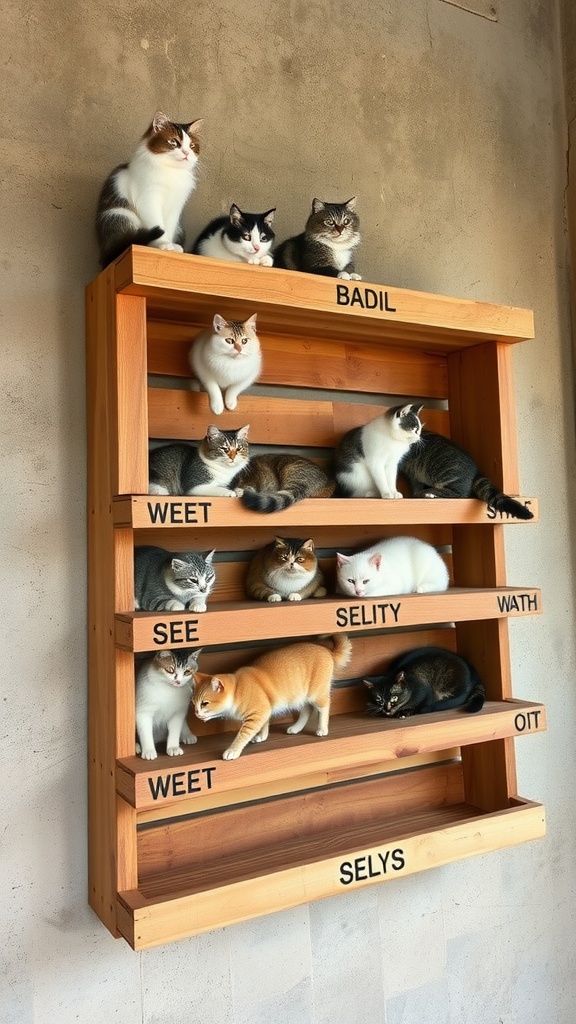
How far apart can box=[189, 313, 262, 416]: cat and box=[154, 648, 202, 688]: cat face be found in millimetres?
485

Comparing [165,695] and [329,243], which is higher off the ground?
[329,243]

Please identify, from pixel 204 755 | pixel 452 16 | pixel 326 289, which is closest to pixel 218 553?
pixel 204 755

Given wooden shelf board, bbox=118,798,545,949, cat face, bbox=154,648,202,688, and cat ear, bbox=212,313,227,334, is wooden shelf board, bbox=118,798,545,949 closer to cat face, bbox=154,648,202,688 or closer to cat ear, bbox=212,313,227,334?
cat face, bbox=154,648,202,688

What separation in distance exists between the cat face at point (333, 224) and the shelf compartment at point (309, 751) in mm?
1026

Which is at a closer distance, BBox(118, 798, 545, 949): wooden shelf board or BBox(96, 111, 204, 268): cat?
BBox(118, 798, 545, 949): wooden shelf board

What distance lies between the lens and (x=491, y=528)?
1.76 metres

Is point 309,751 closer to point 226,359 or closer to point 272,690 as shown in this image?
Answer: point 272,690

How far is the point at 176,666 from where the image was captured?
4.47 ft

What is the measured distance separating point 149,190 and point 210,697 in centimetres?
95

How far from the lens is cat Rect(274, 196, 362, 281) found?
155 centimetres

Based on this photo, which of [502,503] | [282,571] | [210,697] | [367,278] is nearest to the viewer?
[210,697]

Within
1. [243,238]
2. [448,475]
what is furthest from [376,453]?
[243,238]

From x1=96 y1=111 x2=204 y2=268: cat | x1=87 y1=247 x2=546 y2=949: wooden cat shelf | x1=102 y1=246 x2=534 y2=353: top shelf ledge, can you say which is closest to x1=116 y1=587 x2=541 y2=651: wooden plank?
x1=87 y1=247 x2=546 y2=949: wooden cat shelf

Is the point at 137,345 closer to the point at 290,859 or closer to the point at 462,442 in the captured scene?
the point at 462,442
